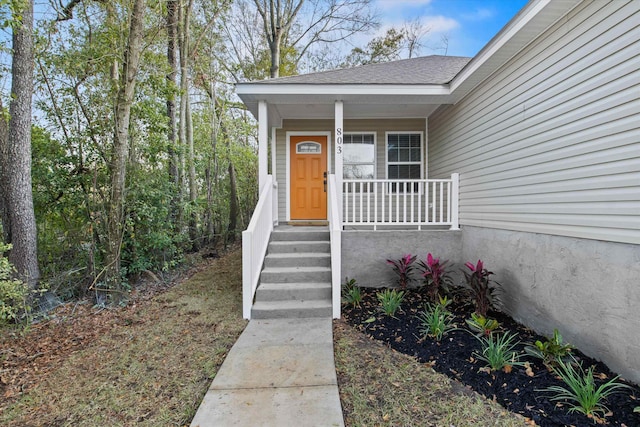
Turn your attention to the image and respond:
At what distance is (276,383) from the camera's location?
2570 millimetres

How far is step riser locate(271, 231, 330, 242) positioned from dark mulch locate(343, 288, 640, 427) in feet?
4.64

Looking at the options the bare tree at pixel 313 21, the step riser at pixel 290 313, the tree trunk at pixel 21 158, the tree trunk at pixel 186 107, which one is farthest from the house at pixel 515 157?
the bare tree at pixel 313 21

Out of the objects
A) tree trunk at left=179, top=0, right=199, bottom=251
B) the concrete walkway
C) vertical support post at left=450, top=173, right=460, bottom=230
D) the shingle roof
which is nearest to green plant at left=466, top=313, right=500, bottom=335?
the concrete walkway

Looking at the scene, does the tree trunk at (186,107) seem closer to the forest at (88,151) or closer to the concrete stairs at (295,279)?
the forest at (88,151)

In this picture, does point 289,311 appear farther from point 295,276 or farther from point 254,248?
point 254,248

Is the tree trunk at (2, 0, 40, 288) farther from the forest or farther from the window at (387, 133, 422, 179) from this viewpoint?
the window at (387, 133, 422, 179)

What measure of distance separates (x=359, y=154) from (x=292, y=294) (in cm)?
378

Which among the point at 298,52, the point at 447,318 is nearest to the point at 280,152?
the point at 447,318

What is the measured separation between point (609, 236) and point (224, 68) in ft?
35.9

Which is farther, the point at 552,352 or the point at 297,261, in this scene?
the point at 297,261

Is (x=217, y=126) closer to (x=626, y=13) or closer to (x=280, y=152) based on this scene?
(x=280, y=152)

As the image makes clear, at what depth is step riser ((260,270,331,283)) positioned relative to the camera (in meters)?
4.48

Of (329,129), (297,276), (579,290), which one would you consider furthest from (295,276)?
(329,129)

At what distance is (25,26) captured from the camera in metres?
3.92
